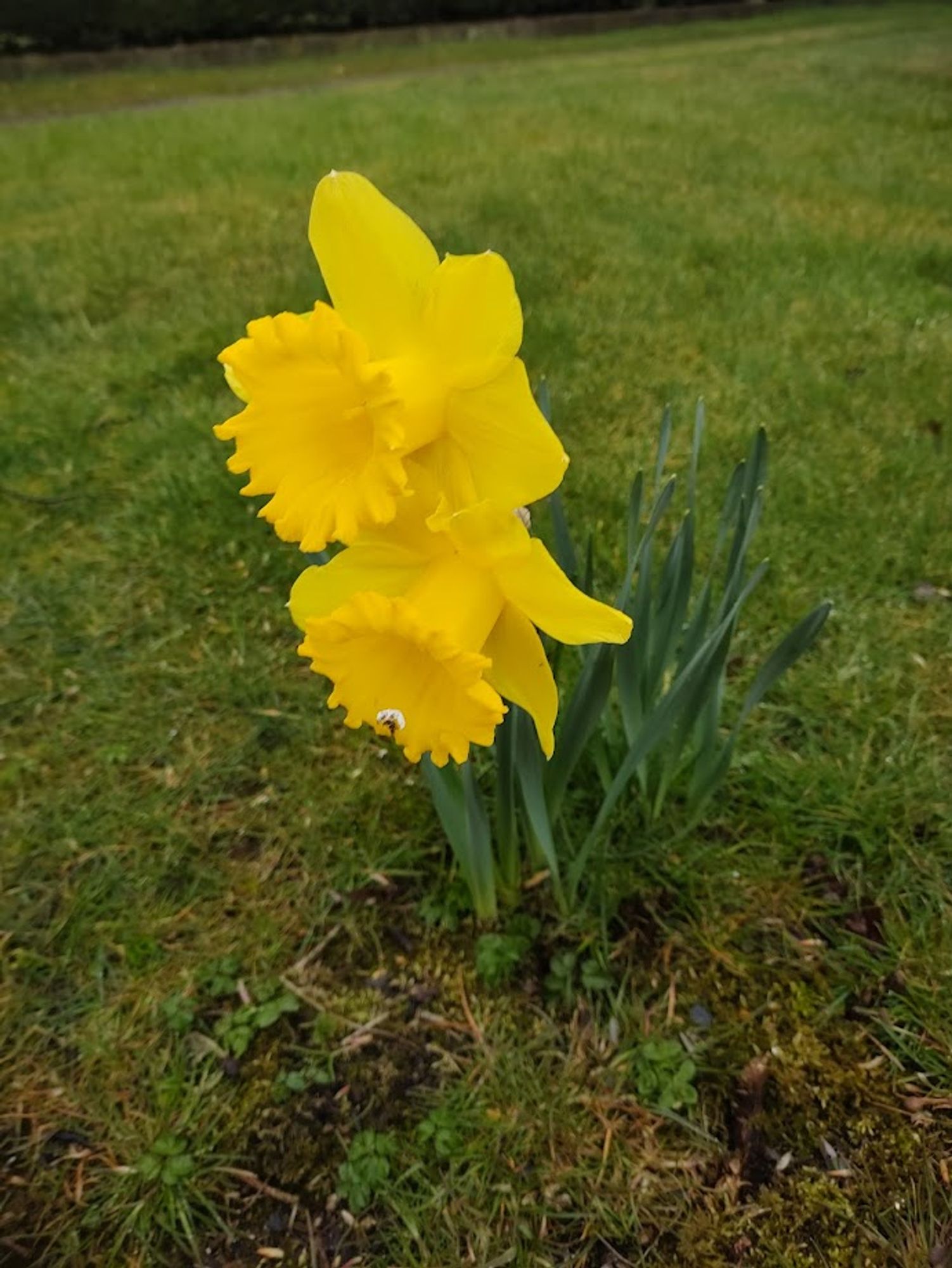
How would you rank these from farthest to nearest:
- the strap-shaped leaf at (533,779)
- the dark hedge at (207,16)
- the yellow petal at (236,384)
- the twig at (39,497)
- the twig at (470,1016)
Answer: the dark hedge at (207,16), the twig at (39,497), the twig at (470,1016), the strap-shaped leaf at (533,779), the yellow petal at (236,384)

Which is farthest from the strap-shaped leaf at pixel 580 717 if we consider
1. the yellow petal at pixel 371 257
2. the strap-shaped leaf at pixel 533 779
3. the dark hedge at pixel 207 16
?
the dark hedge at pixel 207 16

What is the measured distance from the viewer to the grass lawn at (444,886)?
4.84 feet

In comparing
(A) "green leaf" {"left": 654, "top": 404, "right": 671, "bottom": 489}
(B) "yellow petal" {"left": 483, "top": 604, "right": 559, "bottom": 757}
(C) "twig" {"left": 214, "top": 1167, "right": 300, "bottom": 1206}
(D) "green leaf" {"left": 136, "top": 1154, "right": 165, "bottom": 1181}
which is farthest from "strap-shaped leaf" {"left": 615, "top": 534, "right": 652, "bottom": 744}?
(D) "green leaf" {"left": 136, "top": 1154, "right": 165, "bottom": 1181}

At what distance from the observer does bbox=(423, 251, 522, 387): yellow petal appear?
963mm

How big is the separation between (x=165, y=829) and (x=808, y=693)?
1411 millimetres

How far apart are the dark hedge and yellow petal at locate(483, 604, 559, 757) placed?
13966 mm

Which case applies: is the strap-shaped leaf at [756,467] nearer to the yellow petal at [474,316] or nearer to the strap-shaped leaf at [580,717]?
the strap-shaped leaf at [580,717]

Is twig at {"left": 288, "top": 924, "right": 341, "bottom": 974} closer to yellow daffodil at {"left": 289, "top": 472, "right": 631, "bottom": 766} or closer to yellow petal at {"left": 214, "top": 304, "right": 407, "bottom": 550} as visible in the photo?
yellow daffodil at {"left": 289, "top": 472, "right": 631, "bottom": 766}

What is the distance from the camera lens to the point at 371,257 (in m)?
1.03

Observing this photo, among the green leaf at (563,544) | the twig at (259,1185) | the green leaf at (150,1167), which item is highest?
the green leaf at (563,544)

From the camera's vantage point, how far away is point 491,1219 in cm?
145

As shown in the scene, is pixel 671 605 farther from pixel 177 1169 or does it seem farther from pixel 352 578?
pixel 177 1169

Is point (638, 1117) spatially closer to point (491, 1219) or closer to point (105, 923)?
point (491, 1219)

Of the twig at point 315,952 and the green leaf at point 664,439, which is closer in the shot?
the green leaf at point 664,439
